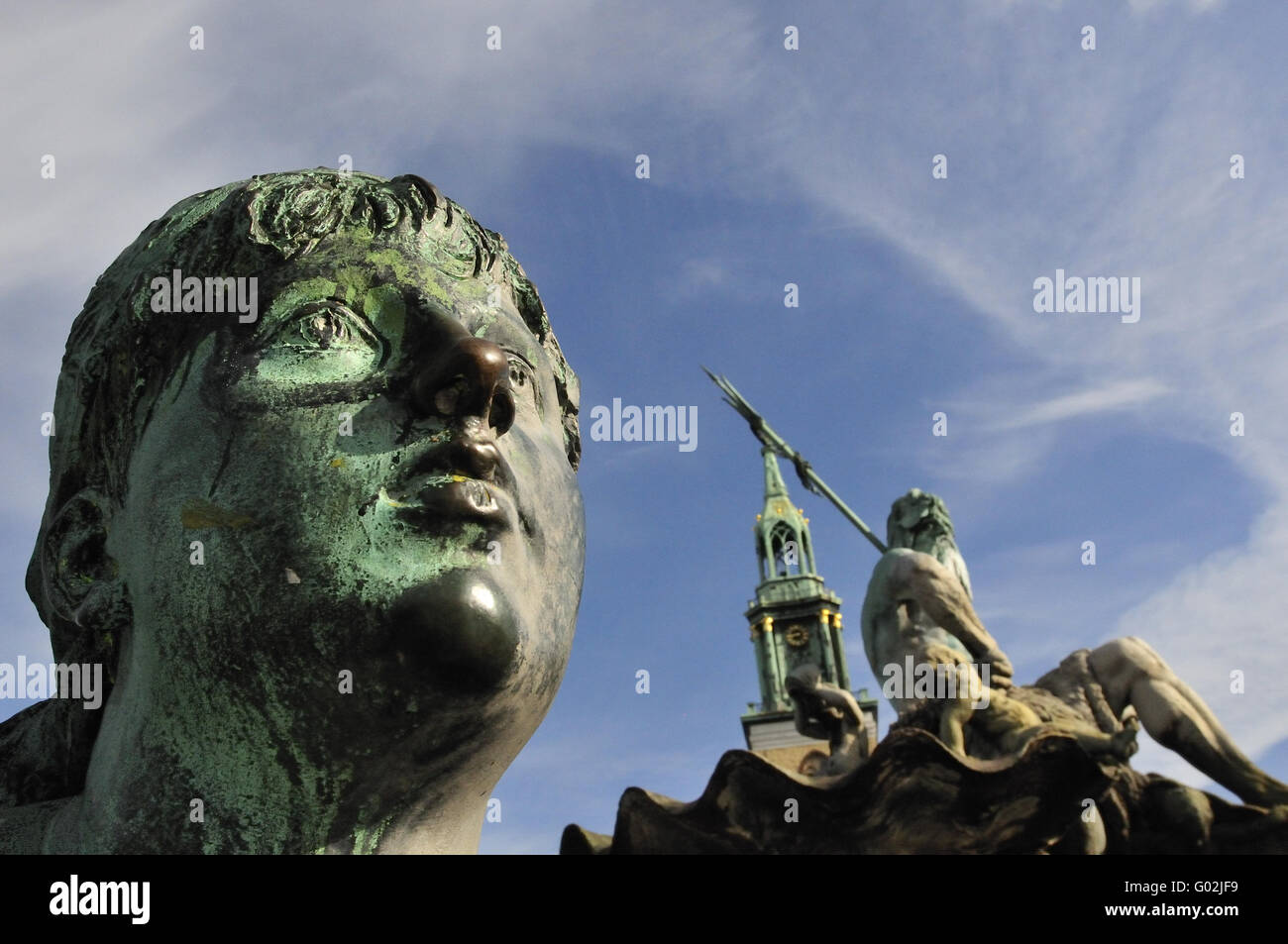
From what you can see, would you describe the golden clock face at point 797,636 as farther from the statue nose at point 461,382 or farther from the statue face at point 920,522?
the statue nose at point 461,382

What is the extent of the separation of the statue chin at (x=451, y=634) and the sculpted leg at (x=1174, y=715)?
6.47m

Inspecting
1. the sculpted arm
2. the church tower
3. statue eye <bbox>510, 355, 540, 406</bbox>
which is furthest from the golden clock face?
statue eye <bbox>510, 355, 540, 406</bbox>

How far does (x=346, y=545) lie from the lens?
1759 millimetres


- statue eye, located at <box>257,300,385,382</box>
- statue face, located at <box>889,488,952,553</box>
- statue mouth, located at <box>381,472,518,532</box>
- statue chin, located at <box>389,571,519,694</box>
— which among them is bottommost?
statue chin, located at <box>389,571,519,694</box>

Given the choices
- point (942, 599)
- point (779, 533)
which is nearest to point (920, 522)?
point (942, 599)

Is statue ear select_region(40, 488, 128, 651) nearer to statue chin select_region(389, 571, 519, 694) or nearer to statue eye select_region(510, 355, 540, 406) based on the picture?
statue chin select_region(389, 571, 519, 694)

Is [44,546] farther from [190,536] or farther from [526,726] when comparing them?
[526,726]

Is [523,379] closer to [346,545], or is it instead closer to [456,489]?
[456,489]

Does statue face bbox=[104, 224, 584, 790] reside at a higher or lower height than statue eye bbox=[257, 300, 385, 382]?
lower

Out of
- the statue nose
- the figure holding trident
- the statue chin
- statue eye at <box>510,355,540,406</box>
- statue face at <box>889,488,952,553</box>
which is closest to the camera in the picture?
the statue chin

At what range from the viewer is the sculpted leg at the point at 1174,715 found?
22.9ft

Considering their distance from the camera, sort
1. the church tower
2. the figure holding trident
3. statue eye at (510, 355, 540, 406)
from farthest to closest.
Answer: the church tower < the figure holding trident < statue eye at (510, 355, 540, 406)

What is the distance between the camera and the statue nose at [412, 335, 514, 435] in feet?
6.18
